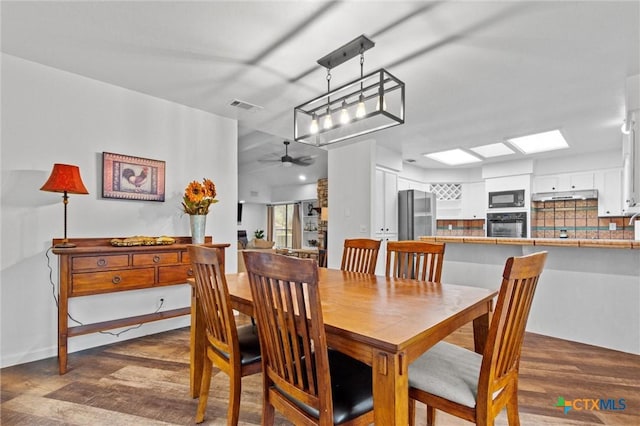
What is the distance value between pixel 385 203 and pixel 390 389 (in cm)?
432

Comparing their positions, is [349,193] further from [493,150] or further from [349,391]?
[349,391]

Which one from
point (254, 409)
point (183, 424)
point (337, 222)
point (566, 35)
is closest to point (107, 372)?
point (183, 424)

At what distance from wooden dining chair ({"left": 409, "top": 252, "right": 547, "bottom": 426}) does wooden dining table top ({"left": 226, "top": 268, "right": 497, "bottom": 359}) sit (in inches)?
7.1

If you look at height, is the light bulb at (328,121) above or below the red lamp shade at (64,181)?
above

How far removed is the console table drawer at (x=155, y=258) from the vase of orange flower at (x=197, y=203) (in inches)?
13.4

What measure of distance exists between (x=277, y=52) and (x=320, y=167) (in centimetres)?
583

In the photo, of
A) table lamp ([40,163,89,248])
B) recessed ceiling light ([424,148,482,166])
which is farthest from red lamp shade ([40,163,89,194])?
recessed ceiling light ([424,148,482,166])

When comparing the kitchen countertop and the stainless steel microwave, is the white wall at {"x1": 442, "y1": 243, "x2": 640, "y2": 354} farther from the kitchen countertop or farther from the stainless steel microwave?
the stainless steel microwave

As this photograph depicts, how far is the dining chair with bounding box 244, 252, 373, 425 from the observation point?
105 centimetres

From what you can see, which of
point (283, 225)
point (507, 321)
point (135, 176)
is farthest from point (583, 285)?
point (283, 225)

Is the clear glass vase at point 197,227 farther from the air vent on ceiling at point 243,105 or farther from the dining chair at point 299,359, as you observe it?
the dining chair at point 299,359

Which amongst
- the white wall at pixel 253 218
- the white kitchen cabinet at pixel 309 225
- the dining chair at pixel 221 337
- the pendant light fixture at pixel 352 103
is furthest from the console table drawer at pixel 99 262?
the white wall at pixel 253 218

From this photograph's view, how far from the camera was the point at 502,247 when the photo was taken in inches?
131

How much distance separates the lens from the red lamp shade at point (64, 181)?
2.42 meters
